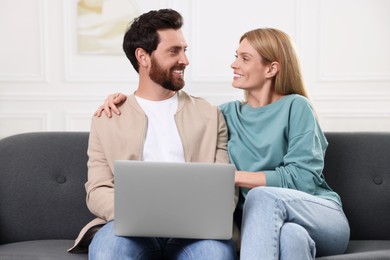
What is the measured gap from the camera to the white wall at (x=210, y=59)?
11.4 feet

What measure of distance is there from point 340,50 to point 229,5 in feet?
2.22

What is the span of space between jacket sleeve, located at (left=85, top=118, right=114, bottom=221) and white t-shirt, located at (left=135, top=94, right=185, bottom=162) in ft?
0.48

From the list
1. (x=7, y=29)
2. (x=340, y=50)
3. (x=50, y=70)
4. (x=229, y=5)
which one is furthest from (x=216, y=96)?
(x=7, y=29)

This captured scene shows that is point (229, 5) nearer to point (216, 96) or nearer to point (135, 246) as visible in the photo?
point (216, 96)

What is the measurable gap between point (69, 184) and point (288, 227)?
0.91 m

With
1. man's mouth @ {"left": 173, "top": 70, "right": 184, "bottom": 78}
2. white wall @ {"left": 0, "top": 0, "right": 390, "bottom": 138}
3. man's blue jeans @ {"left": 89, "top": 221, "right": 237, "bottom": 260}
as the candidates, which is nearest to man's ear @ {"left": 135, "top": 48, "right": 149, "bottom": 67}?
man's mouth @ {"left": 173, "top": 70, "right": 184, "bottom": 78}

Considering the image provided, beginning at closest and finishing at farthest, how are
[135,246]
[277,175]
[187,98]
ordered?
[135,246], [277,175], [187,98]

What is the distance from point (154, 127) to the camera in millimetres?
2170

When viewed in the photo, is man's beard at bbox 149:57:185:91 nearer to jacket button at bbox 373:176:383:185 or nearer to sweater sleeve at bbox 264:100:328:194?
sweater sleeve at bbox 264:100:328:194

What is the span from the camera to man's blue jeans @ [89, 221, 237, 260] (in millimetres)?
1722

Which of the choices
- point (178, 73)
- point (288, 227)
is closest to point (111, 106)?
point (178, 73)

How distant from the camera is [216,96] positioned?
3.55 m

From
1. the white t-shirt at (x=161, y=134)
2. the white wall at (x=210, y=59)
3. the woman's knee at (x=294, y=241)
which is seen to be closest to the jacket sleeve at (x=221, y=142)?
the white t-shirt at (x=161, y=134)

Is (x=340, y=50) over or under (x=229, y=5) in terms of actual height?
under
